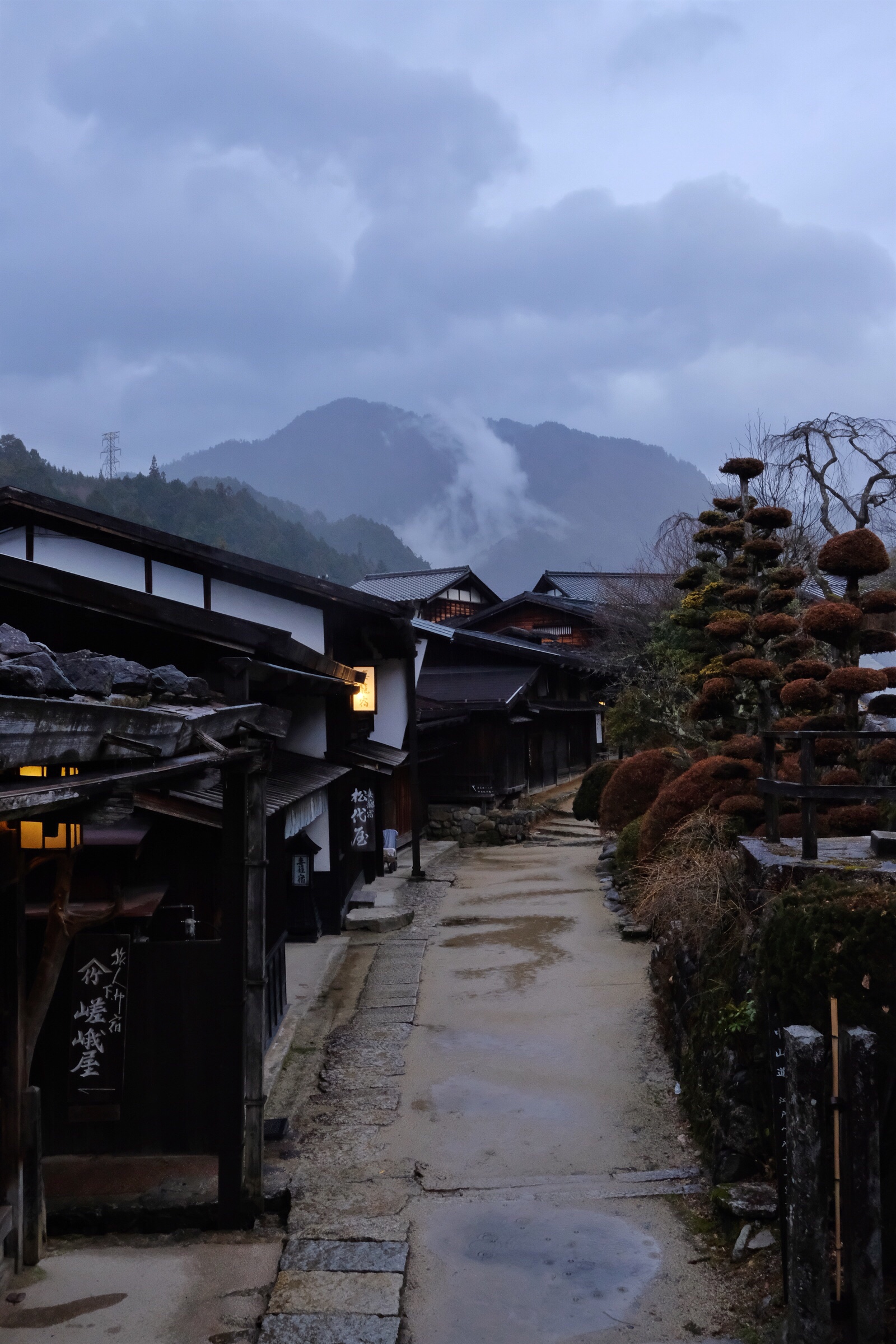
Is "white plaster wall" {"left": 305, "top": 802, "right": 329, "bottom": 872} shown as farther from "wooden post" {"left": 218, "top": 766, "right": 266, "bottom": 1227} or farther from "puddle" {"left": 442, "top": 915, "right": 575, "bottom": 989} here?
"wooden post" {"left": 218, "top": 766, "right": 266, "bottom": 1227}

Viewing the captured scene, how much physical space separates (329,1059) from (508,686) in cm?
2047

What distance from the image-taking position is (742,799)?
1082 centimetres

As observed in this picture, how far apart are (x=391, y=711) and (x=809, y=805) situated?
13.2 meters

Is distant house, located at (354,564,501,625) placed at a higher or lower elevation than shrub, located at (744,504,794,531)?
higher

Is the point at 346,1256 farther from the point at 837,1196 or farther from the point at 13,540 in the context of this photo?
the point at 13,540

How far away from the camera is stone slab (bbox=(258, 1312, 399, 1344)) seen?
5.02m

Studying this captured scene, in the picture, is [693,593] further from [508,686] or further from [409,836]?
[508,686]

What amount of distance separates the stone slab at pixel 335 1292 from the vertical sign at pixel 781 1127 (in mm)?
2166

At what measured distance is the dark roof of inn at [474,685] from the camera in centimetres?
2819

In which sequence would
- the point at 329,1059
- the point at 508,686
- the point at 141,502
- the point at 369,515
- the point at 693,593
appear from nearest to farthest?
the point at 329,1059, the point at 693,593, the point at 508,686, the point at 141,502, the point at 369,515

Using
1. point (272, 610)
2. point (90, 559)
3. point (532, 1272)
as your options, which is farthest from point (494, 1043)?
point (90, 559)

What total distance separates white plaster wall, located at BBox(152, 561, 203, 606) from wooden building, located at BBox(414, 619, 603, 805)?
8738 mm

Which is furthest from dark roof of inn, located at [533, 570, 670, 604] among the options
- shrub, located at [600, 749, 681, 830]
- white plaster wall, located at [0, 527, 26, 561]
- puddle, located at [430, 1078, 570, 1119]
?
puddle, located at [430, 1078, 570, 1119]

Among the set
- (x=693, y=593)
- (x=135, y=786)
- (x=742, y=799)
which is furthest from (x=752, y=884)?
(x=693, y=593)
